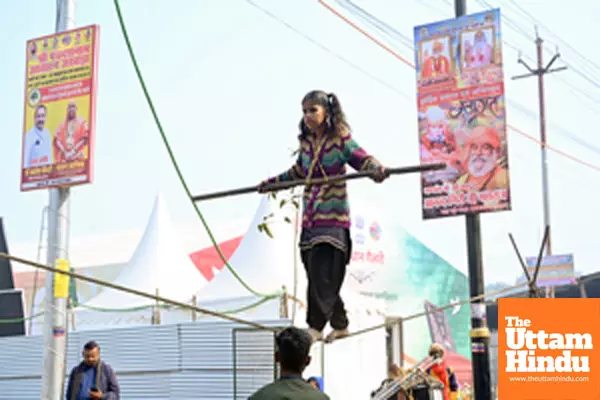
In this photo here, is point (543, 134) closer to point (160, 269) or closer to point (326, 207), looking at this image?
point (160, 269)

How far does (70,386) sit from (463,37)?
18.5 feet

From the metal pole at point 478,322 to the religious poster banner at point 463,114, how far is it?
17.6 inches

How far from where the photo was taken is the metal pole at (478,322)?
32.6 feet

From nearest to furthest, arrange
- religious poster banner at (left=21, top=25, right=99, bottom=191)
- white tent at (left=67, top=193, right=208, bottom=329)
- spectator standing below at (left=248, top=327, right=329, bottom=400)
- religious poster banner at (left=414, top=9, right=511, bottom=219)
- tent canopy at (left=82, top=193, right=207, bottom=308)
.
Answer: spectator standing below at (left=248, top=327, right=329, bottom=400), religious poster banner at (left=21, top=25, right=99, bottom=191), religious poster banner at (left=414, top=9, right=511, bottom=219), white tent at (left=67, top=193, right=208, bottom=329), tent canopy at (left=82, top=193, right=207, bottom=308)

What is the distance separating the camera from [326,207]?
4.46 m

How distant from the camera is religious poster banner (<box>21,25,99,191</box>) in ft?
29.1

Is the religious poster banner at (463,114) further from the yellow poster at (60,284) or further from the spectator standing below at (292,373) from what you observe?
the spectator standing below at (292,373)

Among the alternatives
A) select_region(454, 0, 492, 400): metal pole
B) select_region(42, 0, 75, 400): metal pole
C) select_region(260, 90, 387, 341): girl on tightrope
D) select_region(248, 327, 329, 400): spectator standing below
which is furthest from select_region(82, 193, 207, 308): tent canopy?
select_region(248, 327, 329, 400): spectator standing below

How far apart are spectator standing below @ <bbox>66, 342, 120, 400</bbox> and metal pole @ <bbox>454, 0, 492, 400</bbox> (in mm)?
4400

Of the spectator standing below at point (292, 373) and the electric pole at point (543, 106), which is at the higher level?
the electric pole at point (543, 106)

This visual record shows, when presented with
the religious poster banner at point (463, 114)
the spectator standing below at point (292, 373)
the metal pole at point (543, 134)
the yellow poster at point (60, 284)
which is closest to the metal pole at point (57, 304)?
the yellow poster at point (60, 284)

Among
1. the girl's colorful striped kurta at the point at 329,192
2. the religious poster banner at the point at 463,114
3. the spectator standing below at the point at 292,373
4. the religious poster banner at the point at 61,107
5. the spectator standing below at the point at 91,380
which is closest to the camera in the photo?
A: the spectator standing below at the point at 292,373

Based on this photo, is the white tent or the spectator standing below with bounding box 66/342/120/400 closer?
the spectator standing below with bounding box 66/342/120/400

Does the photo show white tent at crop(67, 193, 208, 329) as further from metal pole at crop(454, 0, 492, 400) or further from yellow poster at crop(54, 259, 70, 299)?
metal pole at crop(454, 0, 492, 400)
